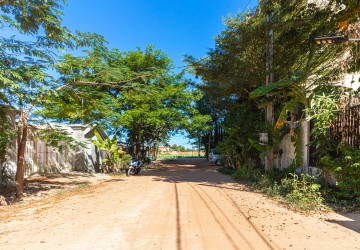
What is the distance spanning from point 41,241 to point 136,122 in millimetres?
16333

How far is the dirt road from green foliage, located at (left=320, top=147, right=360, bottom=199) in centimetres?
130

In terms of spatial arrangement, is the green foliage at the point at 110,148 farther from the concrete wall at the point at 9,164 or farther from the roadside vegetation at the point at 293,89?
the concrete wall at the point at 9,164

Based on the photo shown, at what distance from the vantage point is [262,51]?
1384 centimetres

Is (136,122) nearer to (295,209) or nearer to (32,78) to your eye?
(32,78)

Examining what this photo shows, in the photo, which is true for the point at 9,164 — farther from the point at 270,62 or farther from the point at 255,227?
the point at 270,62

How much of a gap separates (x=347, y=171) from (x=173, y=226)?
4904 mm

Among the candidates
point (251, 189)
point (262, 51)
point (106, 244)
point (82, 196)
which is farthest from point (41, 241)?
point (262, 51)

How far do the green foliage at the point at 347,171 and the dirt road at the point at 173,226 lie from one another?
4.25ft

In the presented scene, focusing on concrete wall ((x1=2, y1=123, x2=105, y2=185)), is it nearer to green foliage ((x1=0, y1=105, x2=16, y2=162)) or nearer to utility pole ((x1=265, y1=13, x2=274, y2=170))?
green foliage ((x1=0, y1=105, x2=16, y2=162))

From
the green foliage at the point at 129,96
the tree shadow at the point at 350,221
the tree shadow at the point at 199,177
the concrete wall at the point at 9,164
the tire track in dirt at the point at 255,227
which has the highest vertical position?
the green foliage at the point at 129,96

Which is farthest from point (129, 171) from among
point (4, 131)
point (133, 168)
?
point (4, 131)

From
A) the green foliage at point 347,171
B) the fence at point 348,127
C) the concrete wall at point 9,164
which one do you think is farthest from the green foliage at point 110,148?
the green foliage at point 347,171

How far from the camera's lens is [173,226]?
542 cm

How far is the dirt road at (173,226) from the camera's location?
4527 mm
